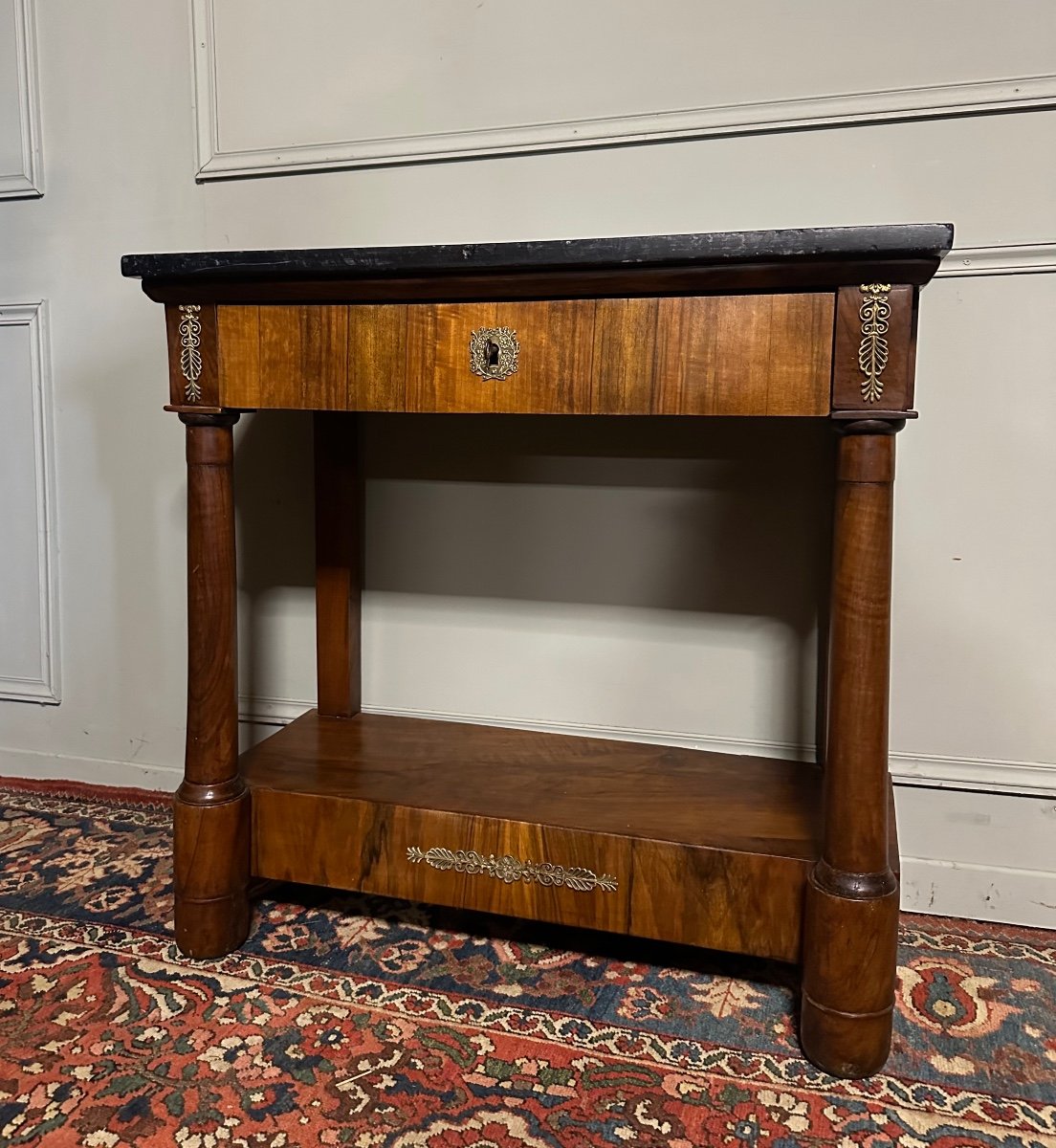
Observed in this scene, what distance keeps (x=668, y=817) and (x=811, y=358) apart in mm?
643

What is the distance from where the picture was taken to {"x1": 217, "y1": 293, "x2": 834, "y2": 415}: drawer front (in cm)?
110

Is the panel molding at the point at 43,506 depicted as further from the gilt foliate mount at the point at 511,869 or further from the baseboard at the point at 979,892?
the baseboard at the point at 979,892

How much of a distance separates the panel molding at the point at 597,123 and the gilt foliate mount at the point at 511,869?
3.86ft

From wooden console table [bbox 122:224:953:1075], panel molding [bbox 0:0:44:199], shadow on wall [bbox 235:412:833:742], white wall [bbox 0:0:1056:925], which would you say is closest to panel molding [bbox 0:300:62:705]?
white wall [bbox 0:0:1056:925]

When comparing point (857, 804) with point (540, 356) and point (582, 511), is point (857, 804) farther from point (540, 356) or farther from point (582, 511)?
point (582, 511)

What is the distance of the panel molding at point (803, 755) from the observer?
1.59 metres

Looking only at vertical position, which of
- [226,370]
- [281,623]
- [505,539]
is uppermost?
[226,370]

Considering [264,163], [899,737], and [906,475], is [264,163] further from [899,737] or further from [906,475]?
[899,737]

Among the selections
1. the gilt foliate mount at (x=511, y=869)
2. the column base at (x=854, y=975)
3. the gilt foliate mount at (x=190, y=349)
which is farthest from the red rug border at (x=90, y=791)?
the column base at (x=854, y=975)

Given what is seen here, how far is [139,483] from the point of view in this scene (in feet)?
6.56

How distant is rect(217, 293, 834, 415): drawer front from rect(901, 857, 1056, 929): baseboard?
0.93m

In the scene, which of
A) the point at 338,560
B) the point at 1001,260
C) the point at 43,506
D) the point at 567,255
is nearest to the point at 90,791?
the point at 43,506

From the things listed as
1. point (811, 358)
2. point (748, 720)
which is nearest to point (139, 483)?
point (748, 720)

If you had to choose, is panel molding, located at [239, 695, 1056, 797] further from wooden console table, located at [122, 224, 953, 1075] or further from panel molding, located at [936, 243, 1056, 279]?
panel molding, located at [936, 243, 1056, 279]
